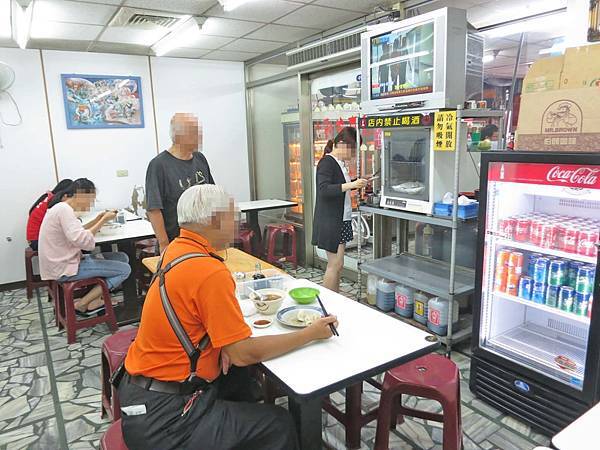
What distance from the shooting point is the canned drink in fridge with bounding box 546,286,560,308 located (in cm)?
231

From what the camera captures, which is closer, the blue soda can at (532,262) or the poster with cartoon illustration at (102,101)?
the blue soda can at (532,262)

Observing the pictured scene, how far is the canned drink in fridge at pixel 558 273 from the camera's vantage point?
2.30 m

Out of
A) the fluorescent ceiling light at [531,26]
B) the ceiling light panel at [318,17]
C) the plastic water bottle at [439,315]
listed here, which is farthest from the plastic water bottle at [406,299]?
the ceiling light panel at [318,17]

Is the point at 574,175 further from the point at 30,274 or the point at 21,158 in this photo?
the point at 21,158

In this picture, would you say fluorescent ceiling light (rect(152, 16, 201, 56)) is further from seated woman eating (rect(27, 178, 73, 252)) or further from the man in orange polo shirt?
the man in orange polo shirt

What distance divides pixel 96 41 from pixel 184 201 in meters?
4.35

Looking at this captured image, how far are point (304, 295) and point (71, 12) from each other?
347 centimetres

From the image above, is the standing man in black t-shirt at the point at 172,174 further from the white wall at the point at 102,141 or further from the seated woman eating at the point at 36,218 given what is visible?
the white wall at the point at 102,141

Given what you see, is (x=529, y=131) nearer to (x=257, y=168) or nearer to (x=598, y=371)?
(x=598, y=371)

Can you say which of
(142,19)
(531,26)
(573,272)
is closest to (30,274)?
(142,19)

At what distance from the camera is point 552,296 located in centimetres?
233

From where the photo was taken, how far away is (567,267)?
7.59ft

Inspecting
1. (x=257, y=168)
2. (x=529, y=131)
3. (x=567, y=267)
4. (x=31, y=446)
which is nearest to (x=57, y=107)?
(x=257, y=168)

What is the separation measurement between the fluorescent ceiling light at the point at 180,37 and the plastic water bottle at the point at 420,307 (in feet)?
10.8
